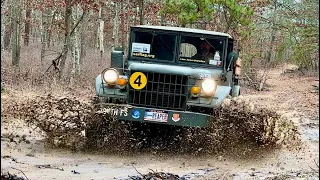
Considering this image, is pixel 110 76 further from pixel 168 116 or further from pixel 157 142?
pixel 157 142

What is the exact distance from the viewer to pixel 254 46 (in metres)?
27.8

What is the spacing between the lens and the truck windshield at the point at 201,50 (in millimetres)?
8133

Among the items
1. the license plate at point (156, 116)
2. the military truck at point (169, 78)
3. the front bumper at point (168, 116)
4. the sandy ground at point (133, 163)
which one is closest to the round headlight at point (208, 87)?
the military truck at point (169, 78)

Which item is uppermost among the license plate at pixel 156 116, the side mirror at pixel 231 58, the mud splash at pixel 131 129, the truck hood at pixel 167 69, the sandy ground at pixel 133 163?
the side mirror at pixel 231 58

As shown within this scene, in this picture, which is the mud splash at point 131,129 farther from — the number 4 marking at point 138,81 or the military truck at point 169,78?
the number 4 marking at point 138,81

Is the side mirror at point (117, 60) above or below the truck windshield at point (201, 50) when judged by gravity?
below

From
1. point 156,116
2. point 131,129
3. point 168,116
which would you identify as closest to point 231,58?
point 168,116

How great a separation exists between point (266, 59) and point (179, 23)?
62.5ft

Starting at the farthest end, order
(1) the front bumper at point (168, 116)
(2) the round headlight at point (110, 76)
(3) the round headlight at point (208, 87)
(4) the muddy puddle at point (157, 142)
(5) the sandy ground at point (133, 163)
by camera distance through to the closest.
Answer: (2) the round headlight at point (110, 76)
(3) the round headlight at point (208, 87)
(1) the front bumper at point (168, 116)
(4) the muddy puddle at point (157, 142)
(5) the sandy ground at point (133, 163)

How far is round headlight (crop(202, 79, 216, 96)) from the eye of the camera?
7184mm

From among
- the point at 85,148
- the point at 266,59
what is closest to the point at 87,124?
the point at 85,148

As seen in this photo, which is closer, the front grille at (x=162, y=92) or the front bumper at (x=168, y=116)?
the front bumper at (x=168, y=116)

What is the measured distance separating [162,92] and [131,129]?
0.97 meters

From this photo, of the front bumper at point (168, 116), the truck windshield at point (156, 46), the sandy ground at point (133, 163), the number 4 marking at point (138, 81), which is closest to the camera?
the sandy ground at point (133, 163)
